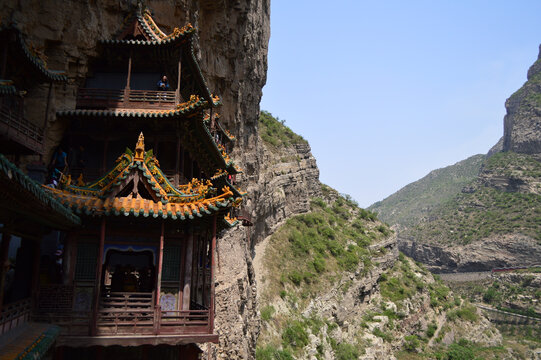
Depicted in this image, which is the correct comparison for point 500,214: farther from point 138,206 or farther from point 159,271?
point 138,206

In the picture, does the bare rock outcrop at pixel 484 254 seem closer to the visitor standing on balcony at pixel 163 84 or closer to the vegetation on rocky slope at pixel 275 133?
the vegetation on rocky slope at pixel 275 133

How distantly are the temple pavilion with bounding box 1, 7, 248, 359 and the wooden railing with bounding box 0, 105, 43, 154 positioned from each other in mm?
1438

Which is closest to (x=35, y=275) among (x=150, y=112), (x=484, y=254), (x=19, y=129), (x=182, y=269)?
(x=182, y=269)

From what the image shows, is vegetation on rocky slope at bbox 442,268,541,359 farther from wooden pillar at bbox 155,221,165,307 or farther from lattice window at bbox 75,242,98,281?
lattice window at bbox 75,242,98,281

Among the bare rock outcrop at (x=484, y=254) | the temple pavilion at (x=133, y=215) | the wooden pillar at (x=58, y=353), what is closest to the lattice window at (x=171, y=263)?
the temple pavilion at (x=133, y=215)

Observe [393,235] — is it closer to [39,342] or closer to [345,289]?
[345,289]

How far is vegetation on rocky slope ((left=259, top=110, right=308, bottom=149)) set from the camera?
255 ft

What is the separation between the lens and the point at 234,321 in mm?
27844

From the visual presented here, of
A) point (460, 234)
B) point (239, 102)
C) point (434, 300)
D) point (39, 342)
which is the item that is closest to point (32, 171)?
point (39, 342)

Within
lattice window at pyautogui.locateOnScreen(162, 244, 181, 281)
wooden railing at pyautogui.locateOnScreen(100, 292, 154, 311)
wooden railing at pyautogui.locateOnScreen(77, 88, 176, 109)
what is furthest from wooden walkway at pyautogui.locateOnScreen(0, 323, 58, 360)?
wooden railing at pyautogui.locateOnScreen(77, 88, 176, 109)

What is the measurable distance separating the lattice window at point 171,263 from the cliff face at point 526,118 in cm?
15635

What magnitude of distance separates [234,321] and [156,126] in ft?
49.3

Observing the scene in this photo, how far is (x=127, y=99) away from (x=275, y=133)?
66401 millimetres

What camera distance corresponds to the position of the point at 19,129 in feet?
51.1
